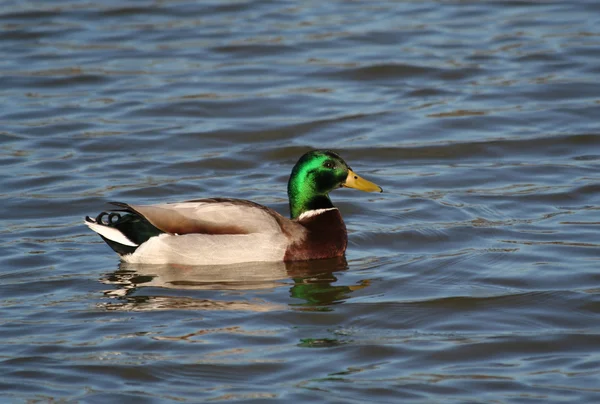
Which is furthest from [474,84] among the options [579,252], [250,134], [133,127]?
[579,252]

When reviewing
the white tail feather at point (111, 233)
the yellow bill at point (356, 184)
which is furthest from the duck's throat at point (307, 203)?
the white tail feather at point (111, 233)

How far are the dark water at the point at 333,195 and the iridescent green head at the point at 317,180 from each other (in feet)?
1.61

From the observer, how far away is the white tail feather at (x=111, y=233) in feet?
29.2

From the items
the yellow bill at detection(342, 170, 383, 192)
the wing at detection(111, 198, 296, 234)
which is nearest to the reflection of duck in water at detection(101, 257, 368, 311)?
the wing at detection(111, 198, 296, 234)

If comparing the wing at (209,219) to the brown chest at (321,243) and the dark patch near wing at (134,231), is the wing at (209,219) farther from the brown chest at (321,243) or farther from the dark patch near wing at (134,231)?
the brown chest at (321,243)

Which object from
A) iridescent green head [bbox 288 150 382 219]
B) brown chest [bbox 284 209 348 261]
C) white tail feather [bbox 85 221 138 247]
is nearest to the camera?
white tail feather [bbox 85 221 138 247]

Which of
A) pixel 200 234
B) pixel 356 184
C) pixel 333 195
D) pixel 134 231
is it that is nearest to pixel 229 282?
pixel 200 234

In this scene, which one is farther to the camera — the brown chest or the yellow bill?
the yellow bill

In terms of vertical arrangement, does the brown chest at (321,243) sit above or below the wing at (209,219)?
below

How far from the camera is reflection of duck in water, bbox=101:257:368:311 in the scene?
26.2 ft

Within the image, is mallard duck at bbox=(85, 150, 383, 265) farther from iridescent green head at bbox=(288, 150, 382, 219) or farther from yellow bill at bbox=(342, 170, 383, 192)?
yellow bill at bbox=(342, 170, 383, 192)

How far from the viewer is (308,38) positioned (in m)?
16.6

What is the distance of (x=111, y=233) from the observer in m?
8.91

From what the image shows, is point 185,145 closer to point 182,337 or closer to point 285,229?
point 285,229
